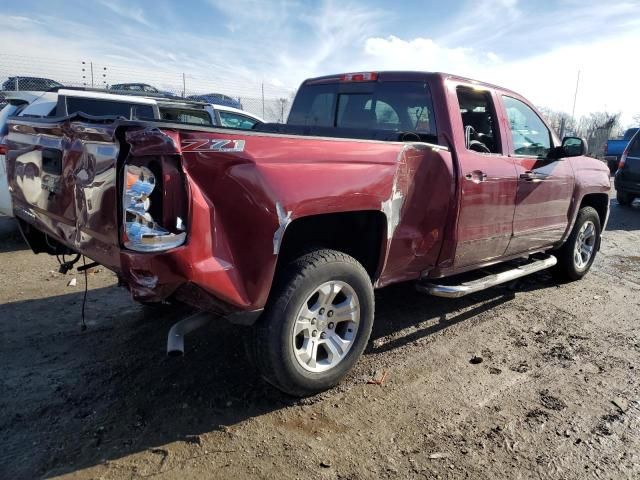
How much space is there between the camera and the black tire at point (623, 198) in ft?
39.1

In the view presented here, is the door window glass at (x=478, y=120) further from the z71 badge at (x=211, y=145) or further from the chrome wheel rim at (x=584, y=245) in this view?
the z71 badge at (x=211, y=145)

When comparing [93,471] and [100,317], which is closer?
[93,471]

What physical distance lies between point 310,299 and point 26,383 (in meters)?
1.88

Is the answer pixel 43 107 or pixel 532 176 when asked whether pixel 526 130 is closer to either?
pixel 532 176

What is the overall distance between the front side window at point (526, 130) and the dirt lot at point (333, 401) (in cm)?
158

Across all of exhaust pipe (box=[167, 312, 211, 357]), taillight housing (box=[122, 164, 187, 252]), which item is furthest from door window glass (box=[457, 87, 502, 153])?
taillight housing (box=[122, 164, 187, 252])

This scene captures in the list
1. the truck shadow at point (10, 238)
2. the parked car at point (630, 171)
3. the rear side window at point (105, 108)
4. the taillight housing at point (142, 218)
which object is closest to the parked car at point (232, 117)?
the rear side window at point (105, 108)

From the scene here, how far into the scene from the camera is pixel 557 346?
3998 millimetres

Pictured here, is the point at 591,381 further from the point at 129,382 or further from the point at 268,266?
the point at 129,382

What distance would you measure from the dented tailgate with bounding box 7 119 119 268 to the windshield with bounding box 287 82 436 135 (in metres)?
2.40

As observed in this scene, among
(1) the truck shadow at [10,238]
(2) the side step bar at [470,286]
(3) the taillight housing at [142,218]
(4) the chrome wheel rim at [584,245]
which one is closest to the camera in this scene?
(3) the taillight housing at [142,218]

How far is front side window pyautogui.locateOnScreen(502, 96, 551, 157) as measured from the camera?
15.0ft

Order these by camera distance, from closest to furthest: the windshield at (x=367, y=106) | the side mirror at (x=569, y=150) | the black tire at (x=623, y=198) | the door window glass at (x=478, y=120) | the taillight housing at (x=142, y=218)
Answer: the taillight housing at (x=142, y=218) < the windshield at (x=367, y=106) < the door window glass at (x=478, y=120) < the side mirror at (x=569, y=150) < the black tire at (x=623, y=198)

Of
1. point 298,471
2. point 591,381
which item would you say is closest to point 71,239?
point 298,471
